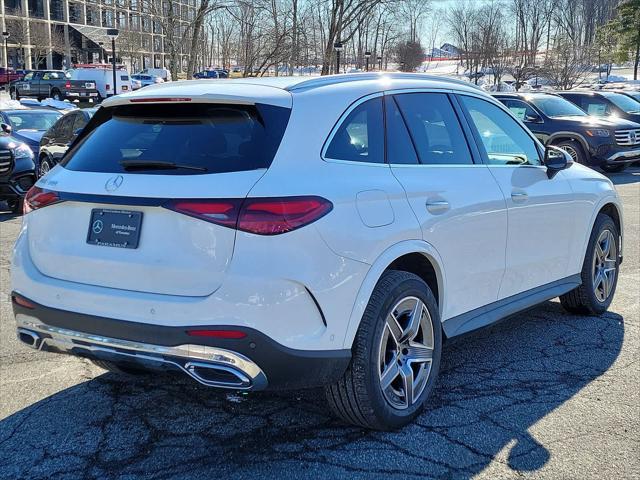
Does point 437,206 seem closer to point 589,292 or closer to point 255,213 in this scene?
point 255,213

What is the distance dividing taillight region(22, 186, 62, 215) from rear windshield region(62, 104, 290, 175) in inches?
7.5

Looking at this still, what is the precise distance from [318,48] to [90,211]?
117ft

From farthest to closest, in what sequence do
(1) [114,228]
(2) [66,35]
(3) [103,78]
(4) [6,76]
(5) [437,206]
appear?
1. (2) [66,35]
2. (4) [6,76]
3. (3) [103,78]
4. (5) [437,206]
5. (1) [114,228]

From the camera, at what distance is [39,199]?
A: 3631mm

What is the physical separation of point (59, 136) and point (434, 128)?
11.8 m

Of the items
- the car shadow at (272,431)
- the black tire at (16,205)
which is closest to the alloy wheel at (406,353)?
the car shadow at (272,431)

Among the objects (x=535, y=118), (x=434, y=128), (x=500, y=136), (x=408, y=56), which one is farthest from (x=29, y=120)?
(x=408, y=56)

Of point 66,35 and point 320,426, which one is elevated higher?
point 66,35

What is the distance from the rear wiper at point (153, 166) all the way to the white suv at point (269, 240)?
1cm

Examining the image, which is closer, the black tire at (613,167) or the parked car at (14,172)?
the parked car at (14,172)

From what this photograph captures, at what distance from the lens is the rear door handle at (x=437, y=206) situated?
3.83 metres

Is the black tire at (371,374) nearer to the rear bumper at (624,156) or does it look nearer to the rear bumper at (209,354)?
the rear bumper at (209,354)

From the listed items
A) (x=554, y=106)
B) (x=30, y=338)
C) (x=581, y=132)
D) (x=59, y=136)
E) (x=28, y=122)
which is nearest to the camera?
(x=30, y=338)

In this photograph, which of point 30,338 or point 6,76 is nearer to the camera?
point 30,338
